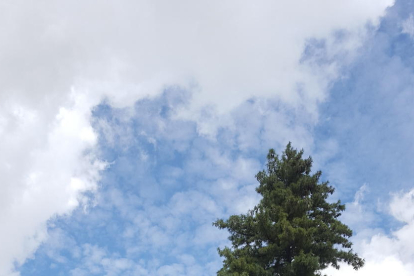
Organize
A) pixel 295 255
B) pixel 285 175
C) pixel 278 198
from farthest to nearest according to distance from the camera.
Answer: pixel 285 175, pixel 278 198, pixel 295 255

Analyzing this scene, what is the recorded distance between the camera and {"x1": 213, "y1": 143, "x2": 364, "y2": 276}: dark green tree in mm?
16344

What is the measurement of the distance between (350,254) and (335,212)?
2.64 metres

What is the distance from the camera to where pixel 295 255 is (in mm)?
17188

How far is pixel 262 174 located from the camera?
68.1ft

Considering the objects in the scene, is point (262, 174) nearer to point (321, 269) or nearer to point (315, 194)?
point (315, 194)

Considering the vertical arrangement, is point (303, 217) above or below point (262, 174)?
below

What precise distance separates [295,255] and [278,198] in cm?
328

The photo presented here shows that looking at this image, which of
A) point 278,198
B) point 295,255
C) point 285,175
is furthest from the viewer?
point 285,175

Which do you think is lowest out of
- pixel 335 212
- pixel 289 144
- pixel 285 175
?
pixel 335 212

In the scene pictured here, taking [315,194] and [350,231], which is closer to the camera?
[350,231]

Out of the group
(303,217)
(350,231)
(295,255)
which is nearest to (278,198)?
(303,217)

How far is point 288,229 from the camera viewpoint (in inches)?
639

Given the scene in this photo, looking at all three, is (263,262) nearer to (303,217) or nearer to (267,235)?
(267,235)

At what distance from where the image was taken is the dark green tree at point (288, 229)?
16344 mm
